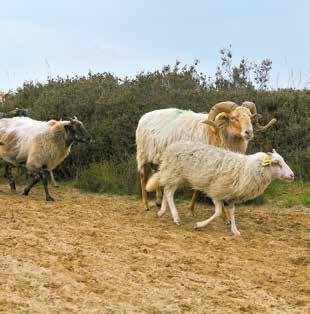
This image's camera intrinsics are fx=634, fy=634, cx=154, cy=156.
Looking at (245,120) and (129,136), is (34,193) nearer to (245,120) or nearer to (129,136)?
(129,136)

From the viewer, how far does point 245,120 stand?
10875mm

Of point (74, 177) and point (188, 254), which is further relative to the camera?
point (74, 177)

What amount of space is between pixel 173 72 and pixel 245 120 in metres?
8.08

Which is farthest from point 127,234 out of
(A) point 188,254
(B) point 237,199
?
(B) point 237,199

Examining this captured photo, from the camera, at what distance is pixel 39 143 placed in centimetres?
1267

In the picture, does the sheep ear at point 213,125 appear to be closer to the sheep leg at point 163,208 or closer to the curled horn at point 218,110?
the curled horn at point 218,110

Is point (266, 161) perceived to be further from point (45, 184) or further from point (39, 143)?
point (39, 143)

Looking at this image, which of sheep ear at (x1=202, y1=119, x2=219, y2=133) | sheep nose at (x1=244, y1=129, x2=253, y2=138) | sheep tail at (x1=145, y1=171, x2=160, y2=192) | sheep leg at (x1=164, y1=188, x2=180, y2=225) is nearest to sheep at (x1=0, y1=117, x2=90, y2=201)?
sheep tail at (x1=145, y1=171, x2=160, y2=192)

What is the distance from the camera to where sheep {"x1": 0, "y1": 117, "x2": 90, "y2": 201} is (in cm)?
1266

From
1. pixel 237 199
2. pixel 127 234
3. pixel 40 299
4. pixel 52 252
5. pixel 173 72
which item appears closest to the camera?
pixel 40 299

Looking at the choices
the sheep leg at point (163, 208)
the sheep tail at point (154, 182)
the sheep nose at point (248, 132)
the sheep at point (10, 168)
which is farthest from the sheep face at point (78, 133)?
the sheep nose at point (248, 132)

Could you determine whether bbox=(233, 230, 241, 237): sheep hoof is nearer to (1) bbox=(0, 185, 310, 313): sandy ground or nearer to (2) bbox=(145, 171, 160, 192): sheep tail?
(1) bbox=(0, 185, 310, 313): sandy ground

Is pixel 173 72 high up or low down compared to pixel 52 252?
up

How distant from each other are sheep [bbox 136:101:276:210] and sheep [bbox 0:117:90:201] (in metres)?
1.67
